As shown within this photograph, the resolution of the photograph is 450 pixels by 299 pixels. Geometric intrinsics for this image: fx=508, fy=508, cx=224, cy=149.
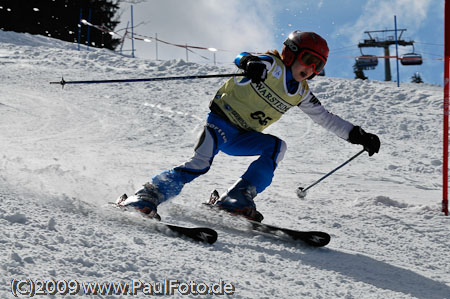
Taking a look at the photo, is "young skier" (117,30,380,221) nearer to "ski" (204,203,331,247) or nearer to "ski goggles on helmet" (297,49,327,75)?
"ski goggles on helmet" (297,49,327,75)

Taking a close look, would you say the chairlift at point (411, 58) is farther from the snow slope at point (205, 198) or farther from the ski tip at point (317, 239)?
the ski tip at point (317, 239)

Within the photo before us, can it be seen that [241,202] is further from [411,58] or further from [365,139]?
[411,58]

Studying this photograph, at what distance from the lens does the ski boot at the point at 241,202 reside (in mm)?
3293

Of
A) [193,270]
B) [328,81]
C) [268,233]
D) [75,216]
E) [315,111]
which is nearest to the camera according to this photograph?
[193,270]

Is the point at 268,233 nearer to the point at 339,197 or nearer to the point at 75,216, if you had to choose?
→ the point at 75,216

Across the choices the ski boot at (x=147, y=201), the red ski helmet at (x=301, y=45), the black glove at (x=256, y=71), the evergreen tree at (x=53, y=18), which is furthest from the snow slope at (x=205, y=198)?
the evergreen tree at (x=53, y=18)

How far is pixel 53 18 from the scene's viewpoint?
93.7 feet

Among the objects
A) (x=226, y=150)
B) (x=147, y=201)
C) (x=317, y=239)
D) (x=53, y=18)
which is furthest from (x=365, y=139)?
(x=53, y=18)

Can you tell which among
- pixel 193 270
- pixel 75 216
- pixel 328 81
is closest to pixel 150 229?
pixel 75 216

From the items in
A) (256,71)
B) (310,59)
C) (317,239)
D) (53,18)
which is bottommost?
(317,239)

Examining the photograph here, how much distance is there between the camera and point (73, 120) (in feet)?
27.7

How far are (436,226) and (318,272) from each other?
5.39 feet

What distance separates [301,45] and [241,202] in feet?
3.69

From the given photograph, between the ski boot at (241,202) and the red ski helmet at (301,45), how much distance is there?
91 cm
